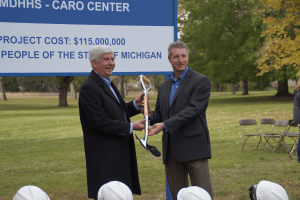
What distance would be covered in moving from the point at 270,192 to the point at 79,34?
3.63m

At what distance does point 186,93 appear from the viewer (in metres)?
3.43

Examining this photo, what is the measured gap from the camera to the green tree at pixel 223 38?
3241 centimetres

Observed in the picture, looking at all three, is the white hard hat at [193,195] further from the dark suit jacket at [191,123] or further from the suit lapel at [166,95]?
the suit lapel at [166,95]

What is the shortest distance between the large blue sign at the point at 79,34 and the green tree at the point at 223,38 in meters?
28.3

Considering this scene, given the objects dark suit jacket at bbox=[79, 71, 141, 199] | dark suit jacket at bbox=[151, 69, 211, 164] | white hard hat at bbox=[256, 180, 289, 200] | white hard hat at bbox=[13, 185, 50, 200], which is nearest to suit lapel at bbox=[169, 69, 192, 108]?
dark suit jacket at bbox=[151, 69, 211, 164]

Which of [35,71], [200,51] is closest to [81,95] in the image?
[35,71]

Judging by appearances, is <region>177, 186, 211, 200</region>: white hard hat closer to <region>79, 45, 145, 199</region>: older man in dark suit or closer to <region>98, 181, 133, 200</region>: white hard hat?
<region>98, 181, 133, 200</region>: white hard hat

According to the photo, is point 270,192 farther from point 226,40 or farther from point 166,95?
point 226,40

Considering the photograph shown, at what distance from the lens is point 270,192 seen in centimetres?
143

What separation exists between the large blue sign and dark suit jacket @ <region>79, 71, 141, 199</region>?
1.34 meters

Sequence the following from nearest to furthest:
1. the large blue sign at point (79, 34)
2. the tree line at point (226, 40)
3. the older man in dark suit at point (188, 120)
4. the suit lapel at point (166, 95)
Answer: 1. the older man in dark suit at point (188, 120)
2. the suit lapel at point (166, 95)
3. the large blue sign at point (79, 34)
4. the tree line at point (226, 40)

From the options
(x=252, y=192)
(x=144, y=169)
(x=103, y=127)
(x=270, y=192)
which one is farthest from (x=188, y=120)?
(x=144, y=169)

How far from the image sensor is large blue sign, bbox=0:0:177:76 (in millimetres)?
4359

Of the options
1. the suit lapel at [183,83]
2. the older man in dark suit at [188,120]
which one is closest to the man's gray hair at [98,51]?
the older man in dark suit at [188,120]
